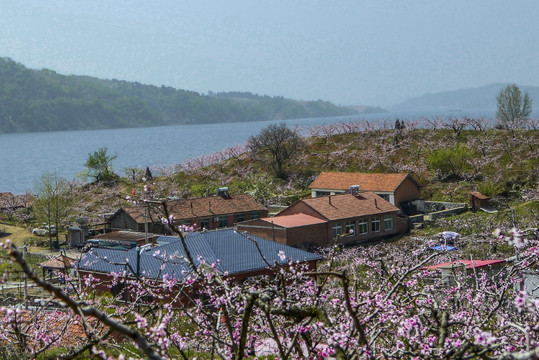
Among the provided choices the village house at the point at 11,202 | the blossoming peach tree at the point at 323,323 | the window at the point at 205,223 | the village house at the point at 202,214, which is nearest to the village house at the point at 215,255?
the blossoming peach tree at the point at 323,323

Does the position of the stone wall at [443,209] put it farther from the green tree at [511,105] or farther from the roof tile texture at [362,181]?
the green tree at [511,105]

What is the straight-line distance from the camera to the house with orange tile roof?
55750 millimetres

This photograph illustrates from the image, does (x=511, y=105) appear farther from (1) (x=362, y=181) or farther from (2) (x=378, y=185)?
(2) (x=378, y=185)

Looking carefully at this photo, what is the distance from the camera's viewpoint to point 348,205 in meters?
49.1

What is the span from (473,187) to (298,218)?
25.3m

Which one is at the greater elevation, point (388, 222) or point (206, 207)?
point (206, 207)

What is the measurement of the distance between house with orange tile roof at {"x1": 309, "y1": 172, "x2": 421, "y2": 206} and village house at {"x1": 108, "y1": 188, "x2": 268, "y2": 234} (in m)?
9.56

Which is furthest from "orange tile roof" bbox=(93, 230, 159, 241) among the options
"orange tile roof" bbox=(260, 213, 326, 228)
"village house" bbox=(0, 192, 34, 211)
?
"village house" bbox=(0, 192, 34, 211)

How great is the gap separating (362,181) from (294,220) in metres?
15.2

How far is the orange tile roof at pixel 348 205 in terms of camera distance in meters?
47.1

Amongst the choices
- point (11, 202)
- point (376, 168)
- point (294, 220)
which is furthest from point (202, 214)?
point (376, 168)

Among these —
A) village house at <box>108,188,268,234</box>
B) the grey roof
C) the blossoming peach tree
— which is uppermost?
the blossoming peach tree

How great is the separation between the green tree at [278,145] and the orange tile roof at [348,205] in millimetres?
26275

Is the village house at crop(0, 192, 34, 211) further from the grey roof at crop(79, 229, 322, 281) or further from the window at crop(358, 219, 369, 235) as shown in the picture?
the grey roof at crop(79, 229, 322, 281)
